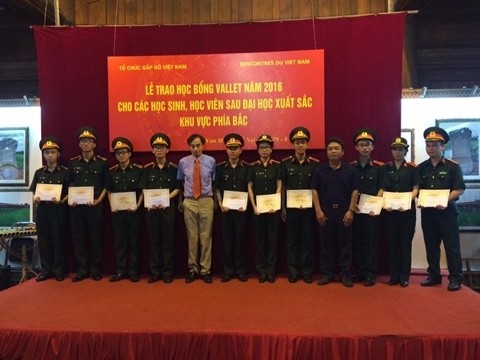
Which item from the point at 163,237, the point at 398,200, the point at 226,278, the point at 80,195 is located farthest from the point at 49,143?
the point at 398,200

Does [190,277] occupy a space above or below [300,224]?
below

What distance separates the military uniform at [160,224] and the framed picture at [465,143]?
352cm

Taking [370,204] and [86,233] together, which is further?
[86,233]

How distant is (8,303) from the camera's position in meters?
3.47

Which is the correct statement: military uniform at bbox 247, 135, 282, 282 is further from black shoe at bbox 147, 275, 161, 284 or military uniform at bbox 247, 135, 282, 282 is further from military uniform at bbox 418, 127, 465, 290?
military uniform at bbox 418, 127, 465, 290

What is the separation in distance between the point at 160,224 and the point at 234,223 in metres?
0.74

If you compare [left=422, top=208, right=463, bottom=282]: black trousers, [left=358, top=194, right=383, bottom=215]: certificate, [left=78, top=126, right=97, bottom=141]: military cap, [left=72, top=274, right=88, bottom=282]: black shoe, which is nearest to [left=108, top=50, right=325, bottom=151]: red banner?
[left=78, top=126, right=97, bottom=141]: military cap

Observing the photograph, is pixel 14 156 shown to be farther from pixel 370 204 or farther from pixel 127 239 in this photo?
pixel 370 204

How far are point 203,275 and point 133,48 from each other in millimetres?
2545

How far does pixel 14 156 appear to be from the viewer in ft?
19.7

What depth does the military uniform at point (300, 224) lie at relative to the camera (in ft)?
13.3

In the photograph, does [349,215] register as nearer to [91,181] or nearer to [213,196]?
[213,196]

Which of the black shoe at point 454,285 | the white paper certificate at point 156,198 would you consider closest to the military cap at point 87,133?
the white paper certificate at point 156,198

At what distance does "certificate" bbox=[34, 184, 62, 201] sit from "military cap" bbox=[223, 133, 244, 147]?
174cm
